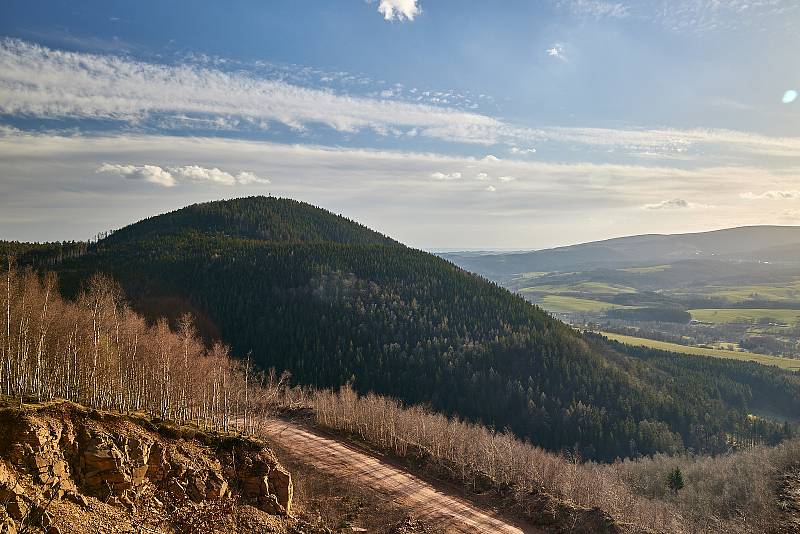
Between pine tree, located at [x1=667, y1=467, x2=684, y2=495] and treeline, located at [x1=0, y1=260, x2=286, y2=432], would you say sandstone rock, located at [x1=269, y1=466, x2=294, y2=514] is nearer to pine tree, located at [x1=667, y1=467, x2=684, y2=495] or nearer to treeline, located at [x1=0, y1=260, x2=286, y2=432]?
treeline, located at [x1=0, y1=260, x2=286, y2=432]

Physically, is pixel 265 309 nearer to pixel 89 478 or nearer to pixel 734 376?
pixel 89 478

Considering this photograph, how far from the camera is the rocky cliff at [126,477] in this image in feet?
86.3

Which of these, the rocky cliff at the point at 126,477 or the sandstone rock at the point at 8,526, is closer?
the sandstone rock at the point at 8,526

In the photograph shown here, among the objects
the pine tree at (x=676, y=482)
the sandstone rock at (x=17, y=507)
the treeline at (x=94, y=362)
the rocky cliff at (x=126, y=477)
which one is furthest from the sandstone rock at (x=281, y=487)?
the pine tree at (x=676, y=482)

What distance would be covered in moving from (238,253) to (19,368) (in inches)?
5979

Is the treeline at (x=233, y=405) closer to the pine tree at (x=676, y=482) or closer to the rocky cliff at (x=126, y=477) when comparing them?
the pine tree at (x=676, y=482)

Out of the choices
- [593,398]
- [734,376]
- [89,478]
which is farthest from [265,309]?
[734,376]

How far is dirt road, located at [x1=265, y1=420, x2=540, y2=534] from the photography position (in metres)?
53.4

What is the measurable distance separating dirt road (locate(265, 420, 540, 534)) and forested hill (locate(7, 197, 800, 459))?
59.2 metres

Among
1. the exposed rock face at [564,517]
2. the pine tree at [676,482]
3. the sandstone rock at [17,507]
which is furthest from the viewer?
the pine tree at [676,482]

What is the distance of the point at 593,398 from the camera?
149250 mm

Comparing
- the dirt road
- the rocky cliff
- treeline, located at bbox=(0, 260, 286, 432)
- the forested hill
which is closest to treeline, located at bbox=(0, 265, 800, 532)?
treeline, located at bbox=(0, 260, 286, 432)

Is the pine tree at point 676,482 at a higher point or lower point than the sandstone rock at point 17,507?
lower

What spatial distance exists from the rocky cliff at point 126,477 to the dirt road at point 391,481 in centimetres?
2127
